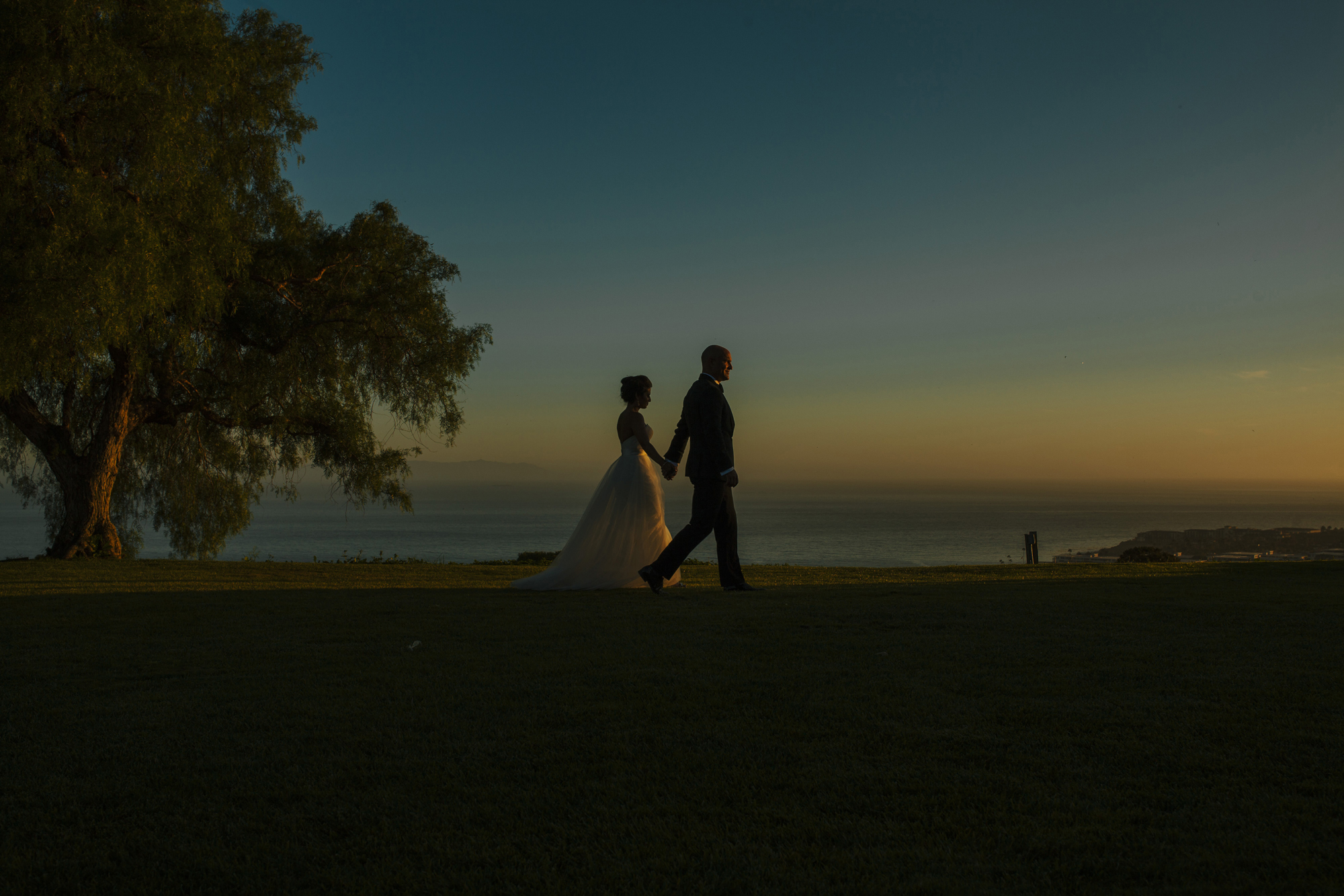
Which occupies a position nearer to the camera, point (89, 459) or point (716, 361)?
point (716, 361)

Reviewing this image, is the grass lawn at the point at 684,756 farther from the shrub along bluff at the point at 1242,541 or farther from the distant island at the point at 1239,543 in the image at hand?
the shrub along bluff at the point at 1242,541

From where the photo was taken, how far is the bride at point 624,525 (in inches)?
379

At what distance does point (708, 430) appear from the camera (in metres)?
9.05

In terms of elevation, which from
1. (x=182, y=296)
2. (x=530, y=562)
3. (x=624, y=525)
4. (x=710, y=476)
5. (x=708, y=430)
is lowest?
(x=530, y=562)

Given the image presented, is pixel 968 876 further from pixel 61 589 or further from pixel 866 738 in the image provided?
pixel 61 589

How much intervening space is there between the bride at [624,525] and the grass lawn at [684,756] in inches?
128

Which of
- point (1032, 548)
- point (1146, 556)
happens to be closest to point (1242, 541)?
point (1032, 548)

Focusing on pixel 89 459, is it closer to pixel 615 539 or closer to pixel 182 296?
pixel 182 296

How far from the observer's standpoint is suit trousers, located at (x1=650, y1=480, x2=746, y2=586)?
884 cm

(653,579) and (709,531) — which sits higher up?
(709,531)

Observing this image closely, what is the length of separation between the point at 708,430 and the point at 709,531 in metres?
1.05

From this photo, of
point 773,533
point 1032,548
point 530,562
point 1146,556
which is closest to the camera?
point 530,562

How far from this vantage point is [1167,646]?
5.07 metres

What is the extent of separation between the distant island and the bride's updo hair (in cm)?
2308
